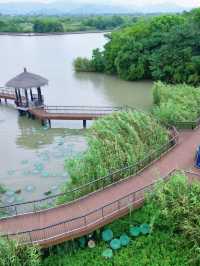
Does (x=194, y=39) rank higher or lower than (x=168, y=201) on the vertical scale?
higher

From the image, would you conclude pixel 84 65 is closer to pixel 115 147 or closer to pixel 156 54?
pixel 156 54

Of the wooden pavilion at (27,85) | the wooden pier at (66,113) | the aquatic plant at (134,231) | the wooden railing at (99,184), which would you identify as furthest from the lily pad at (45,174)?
the wooden pavilion at (27,85)

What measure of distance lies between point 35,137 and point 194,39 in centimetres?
2058

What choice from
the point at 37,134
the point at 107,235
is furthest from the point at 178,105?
the point at 107,235

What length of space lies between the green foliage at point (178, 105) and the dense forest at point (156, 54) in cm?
908

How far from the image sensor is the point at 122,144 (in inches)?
678

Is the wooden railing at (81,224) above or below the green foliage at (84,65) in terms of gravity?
below

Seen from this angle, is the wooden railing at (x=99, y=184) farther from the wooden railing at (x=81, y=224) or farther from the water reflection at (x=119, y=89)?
the water reflection at (x=119, y=89)

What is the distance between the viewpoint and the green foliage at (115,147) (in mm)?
15547

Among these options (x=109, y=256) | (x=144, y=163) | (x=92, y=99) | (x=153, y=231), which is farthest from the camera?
(x=92, y=99)

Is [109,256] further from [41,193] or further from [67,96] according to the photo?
[67,96]

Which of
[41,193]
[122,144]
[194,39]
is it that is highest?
[194,39]

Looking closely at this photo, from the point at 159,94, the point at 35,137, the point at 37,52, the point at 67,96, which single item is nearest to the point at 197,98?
the point at 159,94

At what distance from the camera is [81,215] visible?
43.1ft
